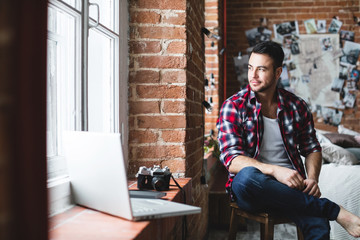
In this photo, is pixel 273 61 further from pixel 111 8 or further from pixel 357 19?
pixel 357 19

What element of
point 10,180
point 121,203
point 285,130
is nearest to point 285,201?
point 285,130

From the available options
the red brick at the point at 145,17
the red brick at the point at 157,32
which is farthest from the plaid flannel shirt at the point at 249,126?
the red brick at the point at 145,17

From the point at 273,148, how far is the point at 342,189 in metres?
0.95

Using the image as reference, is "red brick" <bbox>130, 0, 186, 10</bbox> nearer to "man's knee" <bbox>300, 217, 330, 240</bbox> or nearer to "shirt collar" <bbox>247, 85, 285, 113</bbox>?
"shirt collar" <bbox>247, 85, 285, 113</bbox>

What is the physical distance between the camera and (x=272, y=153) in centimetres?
217

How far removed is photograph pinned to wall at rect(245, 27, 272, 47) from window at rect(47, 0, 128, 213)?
12.5ft

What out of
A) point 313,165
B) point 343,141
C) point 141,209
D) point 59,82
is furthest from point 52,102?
point 343,141

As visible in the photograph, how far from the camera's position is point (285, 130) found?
216 centimetres

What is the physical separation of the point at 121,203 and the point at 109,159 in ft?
0.43

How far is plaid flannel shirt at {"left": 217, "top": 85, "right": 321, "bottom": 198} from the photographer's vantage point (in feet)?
6.88

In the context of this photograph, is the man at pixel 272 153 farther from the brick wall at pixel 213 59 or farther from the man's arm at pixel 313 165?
the brick wall at pixel 213 59

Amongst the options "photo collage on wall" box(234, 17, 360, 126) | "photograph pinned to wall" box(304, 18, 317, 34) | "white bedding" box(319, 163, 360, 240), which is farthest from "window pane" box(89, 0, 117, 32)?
"photograph pinned to wall" box(304, 18, 317, 34)

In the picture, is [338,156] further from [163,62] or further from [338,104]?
[338,104]

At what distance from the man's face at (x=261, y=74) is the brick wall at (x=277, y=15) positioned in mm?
3231
